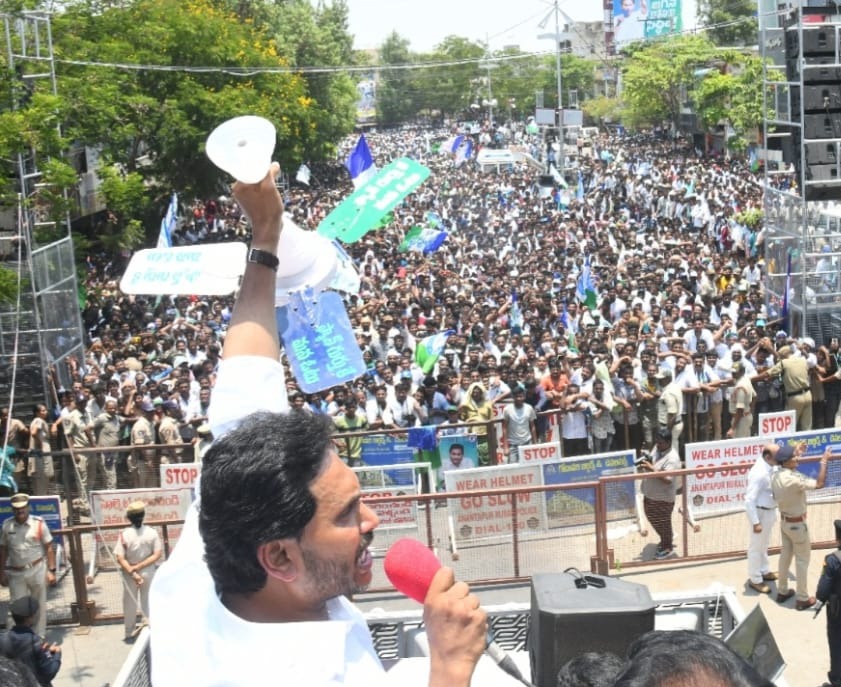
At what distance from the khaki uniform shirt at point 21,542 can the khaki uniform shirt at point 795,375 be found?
25.4 ft

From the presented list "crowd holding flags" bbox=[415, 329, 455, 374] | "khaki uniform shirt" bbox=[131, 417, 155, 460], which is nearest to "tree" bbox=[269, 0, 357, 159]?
"crowd holding flags" bbox=[415, 329, 455, 374]

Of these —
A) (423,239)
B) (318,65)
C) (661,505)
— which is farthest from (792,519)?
(318,65)

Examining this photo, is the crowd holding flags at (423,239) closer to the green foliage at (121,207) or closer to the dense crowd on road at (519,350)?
the dense crowd on road at (519,350)

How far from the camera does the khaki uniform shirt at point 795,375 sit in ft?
39.9

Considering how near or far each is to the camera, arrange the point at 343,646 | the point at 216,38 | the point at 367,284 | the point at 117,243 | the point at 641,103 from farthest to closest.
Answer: the point at 641,103, the point at 216,38, the point at 117,243, the point at 367,284, the point at 343,646

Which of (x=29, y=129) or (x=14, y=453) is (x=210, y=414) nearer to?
(x=14, y=453)

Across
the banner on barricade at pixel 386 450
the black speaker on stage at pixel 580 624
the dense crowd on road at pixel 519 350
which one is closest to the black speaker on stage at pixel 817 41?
the dense crowd on road at pixel 519 350

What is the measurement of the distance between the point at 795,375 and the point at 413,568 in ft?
37.0

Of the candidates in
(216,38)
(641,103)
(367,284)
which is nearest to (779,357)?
(367,284)

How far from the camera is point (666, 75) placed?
190 feet

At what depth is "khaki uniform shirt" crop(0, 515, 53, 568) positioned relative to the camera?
8258 mm

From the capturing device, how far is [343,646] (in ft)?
5.07

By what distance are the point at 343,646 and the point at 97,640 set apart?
773 centimetres

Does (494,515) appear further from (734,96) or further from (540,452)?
(734,96)
